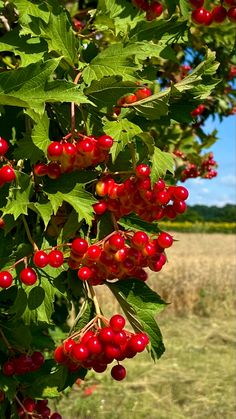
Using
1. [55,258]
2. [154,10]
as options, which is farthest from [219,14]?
[55,258]

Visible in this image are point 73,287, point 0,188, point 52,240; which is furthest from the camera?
point 73,287

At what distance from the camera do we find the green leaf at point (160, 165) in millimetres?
1970

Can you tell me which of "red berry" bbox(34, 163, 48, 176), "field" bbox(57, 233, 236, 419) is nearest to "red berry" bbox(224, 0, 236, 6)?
"red berry" bbox(34, 163, 48, 176)

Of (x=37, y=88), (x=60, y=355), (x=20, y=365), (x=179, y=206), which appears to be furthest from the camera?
(x=20, y=365)

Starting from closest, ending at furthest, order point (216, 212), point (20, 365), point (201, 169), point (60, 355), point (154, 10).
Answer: point (60, 355), point (20, 365), point (154, 10), point (201, 169), point (216, 212)

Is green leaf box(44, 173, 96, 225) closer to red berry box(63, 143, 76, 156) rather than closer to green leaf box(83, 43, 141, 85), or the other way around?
red berry box(63, 143, 76, 156)

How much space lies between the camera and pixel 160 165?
6.53 ft

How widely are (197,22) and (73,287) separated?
1.18 m

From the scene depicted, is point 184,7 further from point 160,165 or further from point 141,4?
point 160,165

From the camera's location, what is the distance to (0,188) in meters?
2.10

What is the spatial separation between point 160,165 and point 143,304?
0.62 m

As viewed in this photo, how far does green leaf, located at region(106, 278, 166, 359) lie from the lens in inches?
92.5

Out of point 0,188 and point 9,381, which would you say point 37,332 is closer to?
point 9,381

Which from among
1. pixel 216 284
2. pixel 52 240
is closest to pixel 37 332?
pixel 52 240
